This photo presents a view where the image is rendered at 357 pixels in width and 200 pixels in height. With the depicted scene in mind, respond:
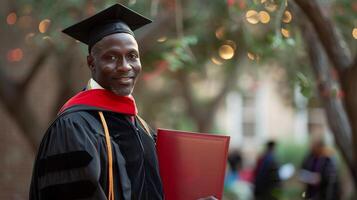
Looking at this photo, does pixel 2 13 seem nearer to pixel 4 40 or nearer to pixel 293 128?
pixel 4 40

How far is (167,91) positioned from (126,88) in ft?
51.2

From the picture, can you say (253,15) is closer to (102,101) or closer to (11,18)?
(102,101)

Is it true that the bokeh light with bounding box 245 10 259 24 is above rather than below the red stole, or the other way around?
above

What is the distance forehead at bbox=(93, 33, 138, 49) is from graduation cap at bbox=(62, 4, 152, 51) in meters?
0.02

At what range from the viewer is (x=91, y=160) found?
3443 millimetres

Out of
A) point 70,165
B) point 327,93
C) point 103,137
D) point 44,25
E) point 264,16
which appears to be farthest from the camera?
point 44,25

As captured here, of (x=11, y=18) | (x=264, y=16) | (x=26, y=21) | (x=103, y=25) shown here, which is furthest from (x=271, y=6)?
(x=26, y=21)

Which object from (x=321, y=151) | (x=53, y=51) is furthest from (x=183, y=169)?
(x=321, y=151)

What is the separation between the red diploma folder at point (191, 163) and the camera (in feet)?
12.3

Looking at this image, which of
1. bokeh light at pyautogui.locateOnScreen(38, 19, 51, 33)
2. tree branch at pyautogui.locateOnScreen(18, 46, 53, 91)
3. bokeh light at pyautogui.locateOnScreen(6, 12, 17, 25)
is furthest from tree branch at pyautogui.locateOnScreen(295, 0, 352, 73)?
bokeh light at pyautogui.locateOnScreen(6, 12, 17, 25)

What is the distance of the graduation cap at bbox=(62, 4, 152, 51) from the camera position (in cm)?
380

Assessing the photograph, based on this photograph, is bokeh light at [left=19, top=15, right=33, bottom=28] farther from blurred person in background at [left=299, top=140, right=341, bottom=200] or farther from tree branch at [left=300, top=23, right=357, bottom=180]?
tree branch at [left=300, top=23, right=357, bottom=180]

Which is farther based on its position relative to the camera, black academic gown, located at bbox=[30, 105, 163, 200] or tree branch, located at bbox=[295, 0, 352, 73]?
tree branch, located at bbox=[295, 0, 352, 73]

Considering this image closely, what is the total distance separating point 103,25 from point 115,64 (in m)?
0.25
